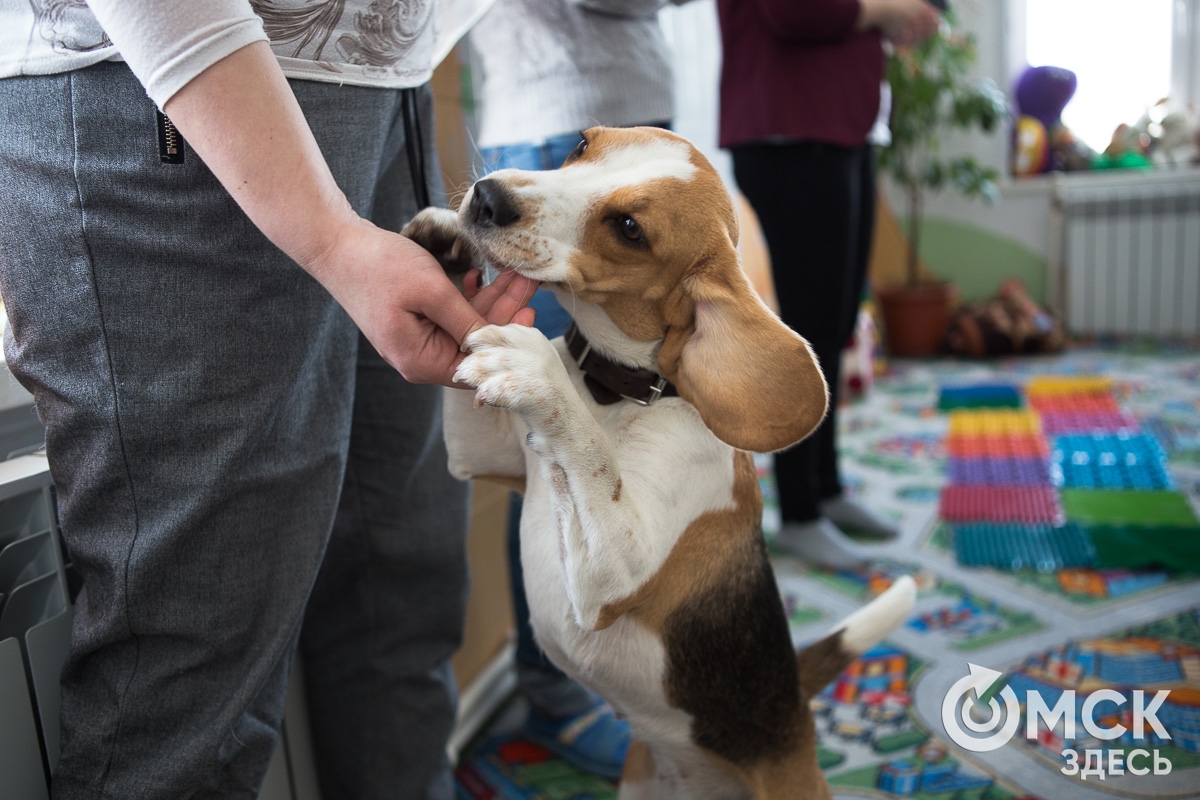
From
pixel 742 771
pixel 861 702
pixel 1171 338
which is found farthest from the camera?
pixel 1171 338

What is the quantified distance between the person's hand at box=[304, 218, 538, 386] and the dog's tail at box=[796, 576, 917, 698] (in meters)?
0.83

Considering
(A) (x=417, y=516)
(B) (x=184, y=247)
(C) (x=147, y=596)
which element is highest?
(B) (x=184, y=247)

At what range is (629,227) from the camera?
1.02 m

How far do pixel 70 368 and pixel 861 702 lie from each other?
1.72 meters

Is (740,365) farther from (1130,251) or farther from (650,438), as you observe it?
(1130,251)

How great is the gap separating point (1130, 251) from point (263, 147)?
6.18m

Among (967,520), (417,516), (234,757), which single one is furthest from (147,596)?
(967,520)

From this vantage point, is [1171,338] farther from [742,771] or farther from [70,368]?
[70,368]

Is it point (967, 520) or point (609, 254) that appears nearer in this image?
point (609, 254)

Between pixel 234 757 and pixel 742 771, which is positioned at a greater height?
pixel 234 757

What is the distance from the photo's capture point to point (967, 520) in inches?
115

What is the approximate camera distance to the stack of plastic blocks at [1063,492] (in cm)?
256

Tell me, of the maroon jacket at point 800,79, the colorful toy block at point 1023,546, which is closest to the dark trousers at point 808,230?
the maroon jacket at point 800,79

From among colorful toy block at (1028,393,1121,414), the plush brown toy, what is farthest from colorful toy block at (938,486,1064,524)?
the plush brown toy
